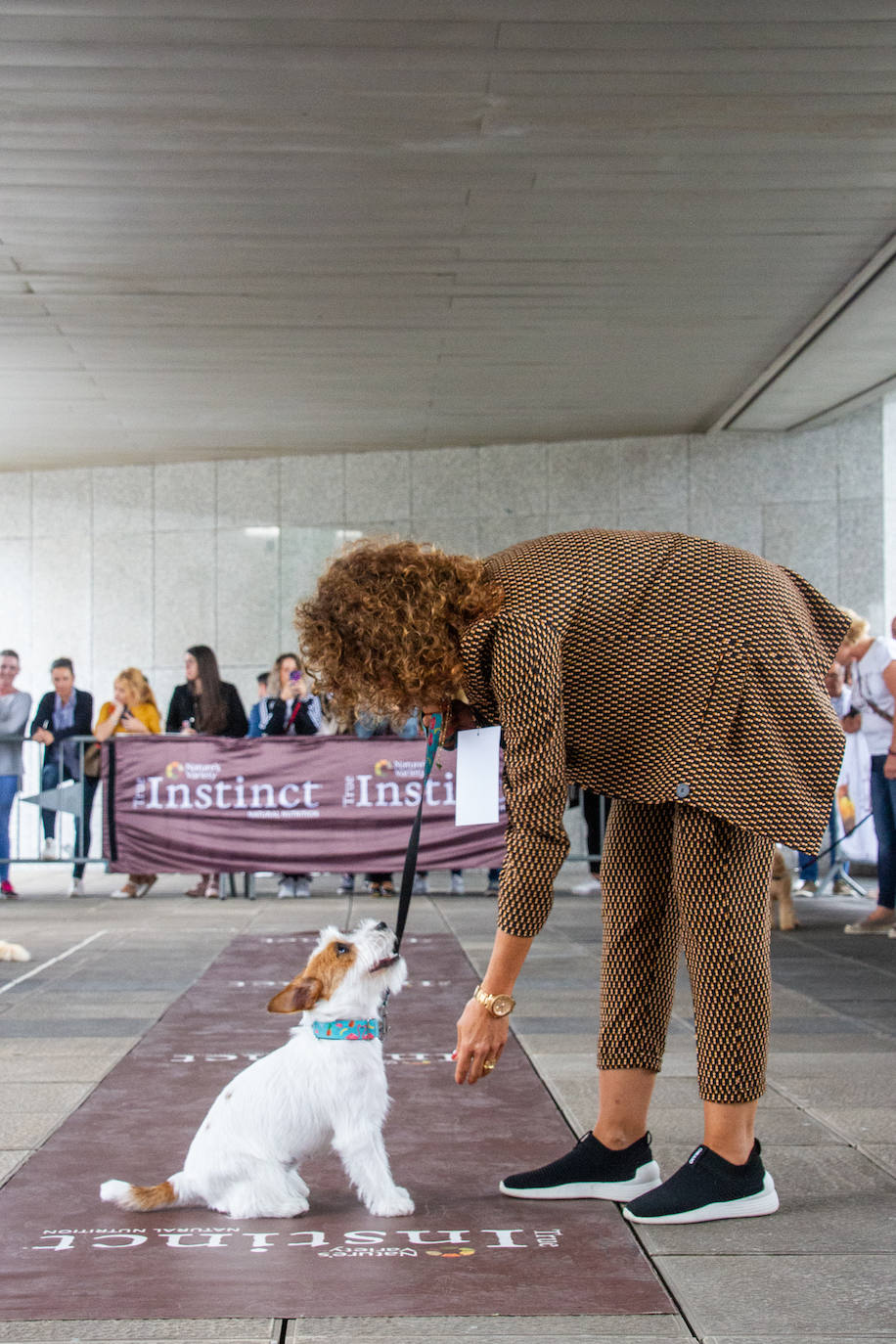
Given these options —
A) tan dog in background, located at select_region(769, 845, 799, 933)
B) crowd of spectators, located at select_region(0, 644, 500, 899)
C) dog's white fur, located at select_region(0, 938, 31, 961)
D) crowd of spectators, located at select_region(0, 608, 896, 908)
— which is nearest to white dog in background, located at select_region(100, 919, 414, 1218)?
dog's white fur, located at select_region(0, 938, 31, 961)

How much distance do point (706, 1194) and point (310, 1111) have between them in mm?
925

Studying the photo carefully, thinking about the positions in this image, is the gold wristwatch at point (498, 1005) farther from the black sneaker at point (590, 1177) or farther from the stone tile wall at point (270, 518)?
the stone tile wall at point (270, 518)

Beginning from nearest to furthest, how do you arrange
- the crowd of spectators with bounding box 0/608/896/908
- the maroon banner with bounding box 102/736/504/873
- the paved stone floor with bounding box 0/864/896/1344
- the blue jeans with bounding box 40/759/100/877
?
the paved stone floor with bounding box 0/864/896/1344 → the maroon banner with bounding box 102/736/504/873 → the crowd of spectators with bounding box 0/608/896/908 → the blue jeans with bounding box 40/759/100/877

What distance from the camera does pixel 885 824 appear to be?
27.9 feet

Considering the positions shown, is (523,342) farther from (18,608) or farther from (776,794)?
(776,794)

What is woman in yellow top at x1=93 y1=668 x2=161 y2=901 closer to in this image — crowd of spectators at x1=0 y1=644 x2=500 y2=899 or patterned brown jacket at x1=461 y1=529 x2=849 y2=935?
crowd of spectators at x1=0 y1=644 x2=500 y2=899

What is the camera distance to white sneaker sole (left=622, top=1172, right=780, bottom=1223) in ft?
10.4

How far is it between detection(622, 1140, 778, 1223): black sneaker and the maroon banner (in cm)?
741

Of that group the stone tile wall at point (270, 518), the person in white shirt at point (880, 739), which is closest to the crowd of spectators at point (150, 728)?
the person in white shirt at point (880, 739)

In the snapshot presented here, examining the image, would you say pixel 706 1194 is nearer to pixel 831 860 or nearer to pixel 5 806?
pixel 831 860

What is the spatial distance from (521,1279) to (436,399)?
35.6 ft

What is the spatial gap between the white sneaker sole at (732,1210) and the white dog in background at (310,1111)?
58 centimetres

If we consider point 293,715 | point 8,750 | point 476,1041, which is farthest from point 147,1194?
point 8,750

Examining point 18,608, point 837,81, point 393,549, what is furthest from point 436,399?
point 393,549
